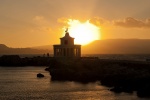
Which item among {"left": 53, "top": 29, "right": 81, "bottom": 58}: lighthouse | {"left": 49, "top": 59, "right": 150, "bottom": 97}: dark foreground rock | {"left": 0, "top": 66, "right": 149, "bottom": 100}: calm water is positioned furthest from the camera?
{"left": 53, "top": 29, "right": 81, "bottom": 58}: lighthouse

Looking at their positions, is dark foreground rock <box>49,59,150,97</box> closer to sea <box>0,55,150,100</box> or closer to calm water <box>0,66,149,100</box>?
sea <box>0,55,150,100</box>

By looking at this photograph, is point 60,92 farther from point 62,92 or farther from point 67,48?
point 67,48

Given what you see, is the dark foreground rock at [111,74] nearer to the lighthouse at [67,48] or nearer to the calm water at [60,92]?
the calm water at [60,92]

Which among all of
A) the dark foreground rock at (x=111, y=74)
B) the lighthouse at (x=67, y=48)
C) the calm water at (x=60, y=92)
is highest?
the lighthouse at (x=67, y=48)

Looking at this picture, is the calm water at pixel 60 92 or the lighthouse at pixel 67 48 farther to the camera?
the lighthouse at pixel 67 48

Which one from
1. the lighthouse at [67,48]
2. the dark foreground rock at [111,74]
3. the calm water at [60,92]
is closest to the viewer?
the calm water at [60,92]

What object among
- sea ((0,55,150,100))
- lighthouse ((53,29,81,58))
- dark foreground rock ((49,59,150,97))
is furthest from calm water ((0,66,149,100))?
lighthouse ((53,29,81,58))

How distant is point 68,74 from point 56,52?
2818cm

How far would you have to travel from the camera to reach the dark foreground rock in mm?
63584

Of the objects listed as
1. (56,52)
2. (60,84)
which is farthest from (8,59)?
(60,84)

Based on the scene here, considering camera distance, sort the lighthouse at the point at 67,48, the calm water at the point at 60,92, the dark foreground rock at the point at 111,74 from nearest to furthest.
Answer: the calm water at the point at 60,92 < the dark foreground rock at the point at 111,74 < the lighthouse at the point at 67,48

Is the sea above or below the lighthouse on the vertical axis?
below

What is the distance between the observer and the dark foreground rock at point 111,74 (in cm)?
6358

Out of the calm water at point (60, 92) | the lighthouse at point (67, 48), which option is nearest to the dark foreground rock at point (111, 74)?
the calm water at point (60, 92)
